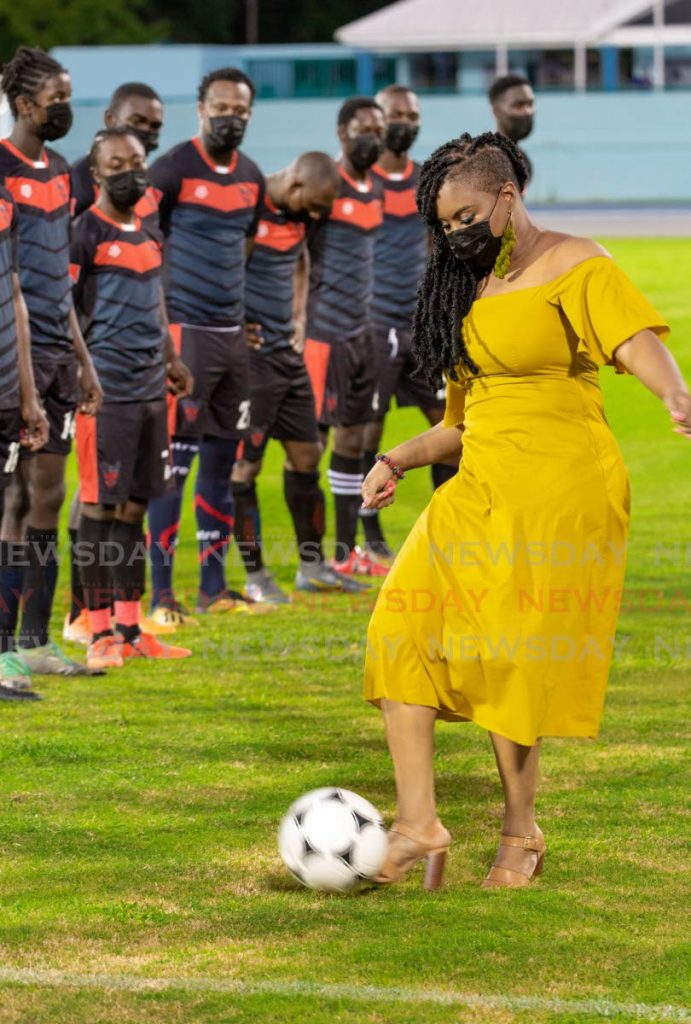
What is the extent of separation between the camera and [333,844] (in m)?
5.09

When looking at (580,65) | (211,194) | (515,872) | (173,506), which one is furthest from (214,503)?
(580,65)

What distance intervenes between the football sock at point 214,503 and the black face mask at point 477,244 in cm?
466

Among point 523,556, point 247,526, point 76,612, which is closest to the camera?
point 523,556

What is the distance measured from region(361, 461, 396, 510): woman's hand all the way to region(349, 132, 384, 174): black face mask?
540 cm

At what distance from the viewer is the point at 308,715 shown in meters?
7.52

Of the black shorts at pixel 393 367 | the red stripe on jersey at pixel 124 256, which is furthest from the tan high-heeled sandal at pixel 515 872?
the black shorts at pixel 393 367

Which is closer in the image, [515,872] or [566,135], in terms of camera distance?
[515,872]

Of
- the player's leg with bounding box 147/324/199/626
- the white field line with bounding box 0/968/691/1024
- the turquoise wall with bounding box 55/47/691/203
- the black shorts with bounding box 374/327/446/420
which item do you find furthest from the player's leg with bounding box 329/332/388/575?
the turquoise wall with bounding box 55/47/691/203

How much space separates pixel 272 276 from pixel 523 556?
17.2 ft

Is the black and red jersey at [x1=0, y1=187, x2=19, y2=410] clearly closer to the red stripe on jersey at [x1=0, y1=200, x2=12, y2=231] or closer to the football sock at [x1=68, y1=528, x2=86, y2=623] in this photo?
the red stripe on jersey at [x1=0, y1=200, x2=12, y2=231]

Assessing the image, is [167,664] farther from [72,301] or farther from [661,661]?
[661,661]

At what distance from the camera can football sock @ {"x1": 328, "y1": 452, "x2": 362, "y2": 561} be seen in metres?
10.9

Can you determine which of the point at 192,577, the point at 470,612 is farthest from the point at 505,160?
the point at 192,577

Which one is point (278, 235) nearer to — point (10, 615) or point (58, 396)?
point (58, 396)
